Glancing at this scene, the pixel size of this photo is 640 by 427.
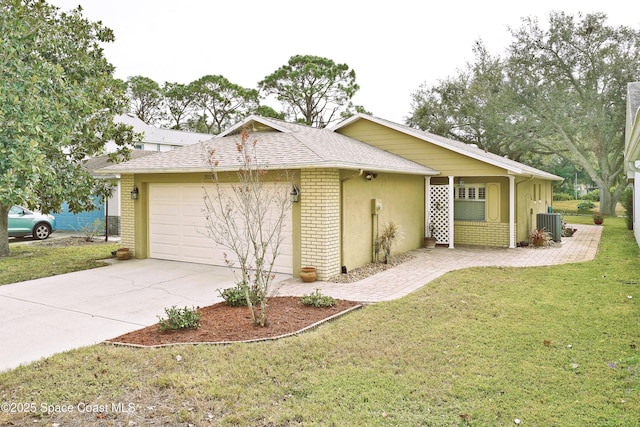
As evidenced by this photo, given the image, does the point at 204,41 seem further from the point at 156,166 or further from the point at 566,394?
the point at 566,394

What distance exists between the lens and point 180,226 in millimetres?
11578

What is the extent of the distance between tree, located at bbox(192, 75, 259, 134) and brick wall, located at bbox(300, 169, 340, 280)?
35.1m

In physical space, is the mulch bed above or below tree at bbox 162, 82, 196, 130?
below

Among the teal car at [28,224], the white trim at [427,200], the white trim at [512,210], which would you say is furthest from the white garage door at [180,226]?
the white trim at [512,210]

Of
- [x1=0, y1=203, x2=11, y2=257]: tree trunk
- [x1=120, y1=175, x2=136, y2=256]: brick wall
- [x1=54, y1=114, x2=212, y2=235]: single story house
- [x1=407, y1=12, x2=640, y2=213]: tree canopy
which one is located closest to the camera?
[x1=120, y1=175, x2=136, y2=256]: brick wall

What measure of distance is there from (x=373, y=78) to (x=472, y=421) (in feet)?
124

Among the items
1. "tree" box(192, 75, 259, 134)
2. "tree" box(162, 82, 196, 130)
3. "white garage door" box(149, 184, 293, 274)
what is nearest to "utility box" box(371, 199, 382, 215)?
"white garage door" box(149, 184, 293, 274)

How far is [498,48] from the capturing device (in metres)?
30.9

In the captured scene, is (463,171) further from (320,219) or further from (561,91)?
(561,91)

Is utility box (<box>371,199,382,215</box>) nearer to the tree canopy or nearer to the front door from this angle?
the front door

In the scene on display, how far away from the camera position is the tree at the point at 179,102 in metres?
44.8

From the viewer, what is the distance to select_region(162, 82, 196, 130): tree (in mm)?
44812

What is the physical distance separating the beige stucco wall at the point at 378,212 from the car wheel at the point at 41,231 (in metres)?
13.7

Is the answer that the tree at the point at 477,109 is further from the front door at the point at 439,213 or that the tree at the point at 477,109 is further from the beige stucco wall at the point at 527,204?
A: the front door at the point at 439,213
